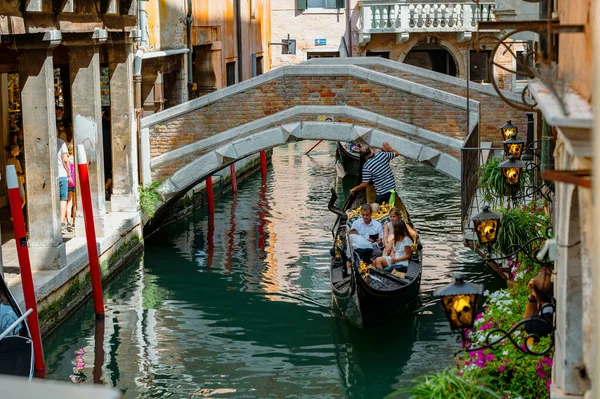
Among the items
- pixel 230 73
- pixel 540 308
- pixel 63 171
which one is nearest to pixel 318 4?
pixel 230 73

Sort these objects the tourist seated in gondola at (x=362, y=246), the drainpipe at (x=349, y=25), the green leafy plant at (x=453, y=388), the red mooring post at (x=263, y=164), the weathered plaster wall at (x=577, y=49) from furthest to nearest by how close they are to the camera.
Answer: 1. the drainpipe at (x=349, y=25)
2. the red mooring post at (x=263, y=164)
3. the tourist seated in gondola at (x=362, y=246)
4. the green leafy plant at (x=453, y=388)
5. the weathered plaster wall at (x=577, y=49)

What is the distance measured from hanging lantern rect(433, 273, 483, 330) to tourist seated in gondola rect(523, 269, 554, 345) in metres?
0.21

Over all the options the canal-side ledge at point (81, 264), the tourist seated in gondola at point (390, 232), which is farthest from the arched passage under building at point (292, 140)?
the tourist seated in gondola at point (390, 232)

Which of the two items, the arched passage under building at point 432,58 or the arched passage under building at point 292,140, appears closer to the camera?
the arched passage under building at point 292,140

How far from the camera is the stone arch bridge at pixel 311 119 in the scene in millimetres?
9805

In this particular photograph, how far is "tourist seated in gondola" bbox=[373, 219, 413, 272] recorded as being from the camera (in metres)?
7.82

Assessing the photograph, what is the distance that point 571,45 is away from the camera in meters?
3.96

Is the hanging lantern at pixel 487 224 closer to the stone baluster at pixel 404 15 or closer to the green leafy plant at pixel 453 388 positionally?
the green leafy plant at pixel 453 388

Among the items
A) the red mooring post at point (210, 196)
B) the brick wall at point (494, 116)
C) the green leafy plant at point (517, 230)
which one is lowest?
the red mooring post at point (210, 196)

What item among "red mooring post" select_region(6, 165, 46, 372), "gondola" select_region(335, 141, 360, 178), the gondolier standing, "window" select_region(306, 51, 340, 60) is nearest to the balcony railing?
"window" select_region(306, 51, 340, 60)

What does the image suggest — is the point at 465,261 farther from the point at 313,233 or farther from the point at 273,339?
the point at 273,339

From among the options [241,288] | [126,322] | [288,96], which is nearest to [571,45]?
[126,322]

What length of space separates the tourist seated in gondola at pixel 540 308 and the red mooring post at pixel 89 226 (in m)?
3.76

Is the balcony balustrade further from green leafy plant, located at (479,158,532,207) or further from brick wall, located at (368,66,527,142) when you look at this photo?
green leafy plant, located at (479,158,532,207)
